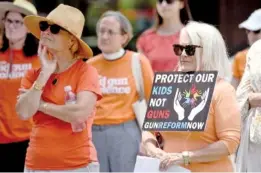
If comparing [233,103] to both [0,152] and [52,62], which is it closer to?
[52,62]

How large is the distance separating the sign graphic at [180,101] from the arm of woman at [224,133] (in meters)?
0.10

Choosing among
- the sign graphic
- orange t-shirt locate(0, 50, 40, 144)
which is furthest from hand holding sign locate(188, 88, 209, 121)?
orange t-shirt locate(0, 50, 40, 144)

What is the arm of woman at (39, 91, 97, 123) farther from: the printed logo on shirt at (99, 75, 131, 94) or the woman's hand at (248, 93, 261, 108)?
the printed logo on shirt at (99, 75, 131, 94)

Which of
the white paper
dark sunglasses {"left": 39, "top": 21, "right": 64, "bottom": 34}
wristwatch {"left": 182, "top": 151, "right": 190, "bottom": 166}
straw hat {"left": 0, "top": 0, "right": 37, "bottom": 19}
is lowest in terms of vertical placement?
the white paper

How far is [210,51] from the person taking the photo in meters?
5.97

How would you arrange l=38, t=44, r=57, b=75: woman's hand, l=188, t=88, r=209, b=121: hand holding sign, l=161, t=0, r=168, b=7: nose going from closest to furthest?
1. l=188, t=88, r=209, b=121: hand holding sign
2. l=38, t=44, r=57, b=75: woman's hand
3. l=161, t=0, r=168, b=7: nose

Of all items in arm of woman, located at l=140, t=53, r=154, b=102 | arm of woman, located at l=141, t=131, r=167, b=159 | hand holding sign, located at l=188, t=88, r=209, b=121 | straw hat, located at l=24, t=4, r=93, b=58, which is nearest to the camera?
hand holding sign, located at l=188, t=88, r=209, b=121

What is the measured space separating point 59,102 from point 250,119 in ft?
3.90

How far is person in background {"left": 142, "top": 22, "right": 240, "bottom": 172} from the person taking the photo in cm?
582

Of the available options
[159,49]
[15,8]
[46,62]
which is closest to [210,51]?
[46,62]

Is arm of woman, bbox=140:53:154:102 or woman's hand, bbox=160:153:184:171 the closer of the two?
woman's hand, bbox=160:153:184:171

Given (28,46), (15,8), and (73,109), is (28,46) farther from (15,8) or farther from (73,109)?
(73,109)

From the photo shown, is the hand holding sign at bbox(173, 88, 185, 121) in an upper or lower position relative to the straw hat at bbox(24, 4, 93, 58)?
lower

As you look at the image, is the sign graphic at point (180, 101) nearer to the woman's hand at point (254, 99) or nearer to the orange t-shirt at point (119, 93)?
the woman's hand at point (254, 99)
